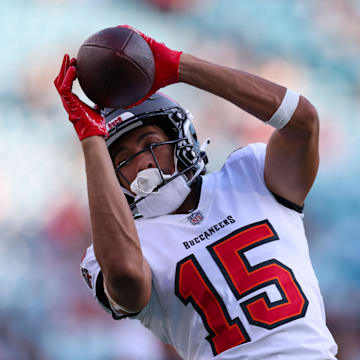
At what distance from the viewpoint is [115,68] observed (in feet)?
6.27

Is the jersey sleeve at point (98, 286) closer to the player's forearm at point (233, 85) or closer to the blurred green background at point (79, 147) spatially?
the player's forearm at point (233, 85)

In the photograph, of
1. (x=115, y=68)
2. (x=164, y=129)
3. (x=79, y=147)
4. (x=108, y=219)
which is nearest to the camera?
(x=108, y=219)

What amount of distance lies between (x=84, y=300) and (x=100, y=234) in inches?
112

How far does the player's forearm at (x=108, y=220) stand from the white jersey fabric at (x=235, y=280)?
0.92ft

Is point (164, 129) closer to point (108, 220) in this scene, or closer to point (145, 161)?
point (145, 161)

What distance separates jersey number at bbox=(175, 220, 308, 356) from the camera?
193 cm

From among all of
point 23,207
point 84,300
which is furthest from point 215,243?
point 23,207

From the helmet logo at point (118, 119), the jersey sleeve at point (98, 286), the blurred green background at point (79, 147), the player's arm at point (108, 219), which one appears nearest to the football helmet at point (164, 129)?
the helmet logo at point (118, 119)

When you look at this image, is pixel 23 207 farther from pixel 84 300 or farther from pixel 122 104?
pixel 122 104

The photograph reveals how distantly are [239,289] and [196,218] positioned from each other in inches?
12.9

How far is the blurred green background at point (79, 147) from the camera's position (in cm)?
435

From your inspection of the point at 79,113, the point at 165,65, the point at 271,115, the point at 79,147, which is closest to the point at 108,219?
the point at 79,113

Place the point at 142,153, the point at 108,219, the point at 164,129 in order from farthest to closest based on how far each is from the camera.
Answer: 1. the point at 164,129
2. the point at 142,153
3. the point at 108,219

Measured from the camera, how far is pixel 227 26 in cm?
527
